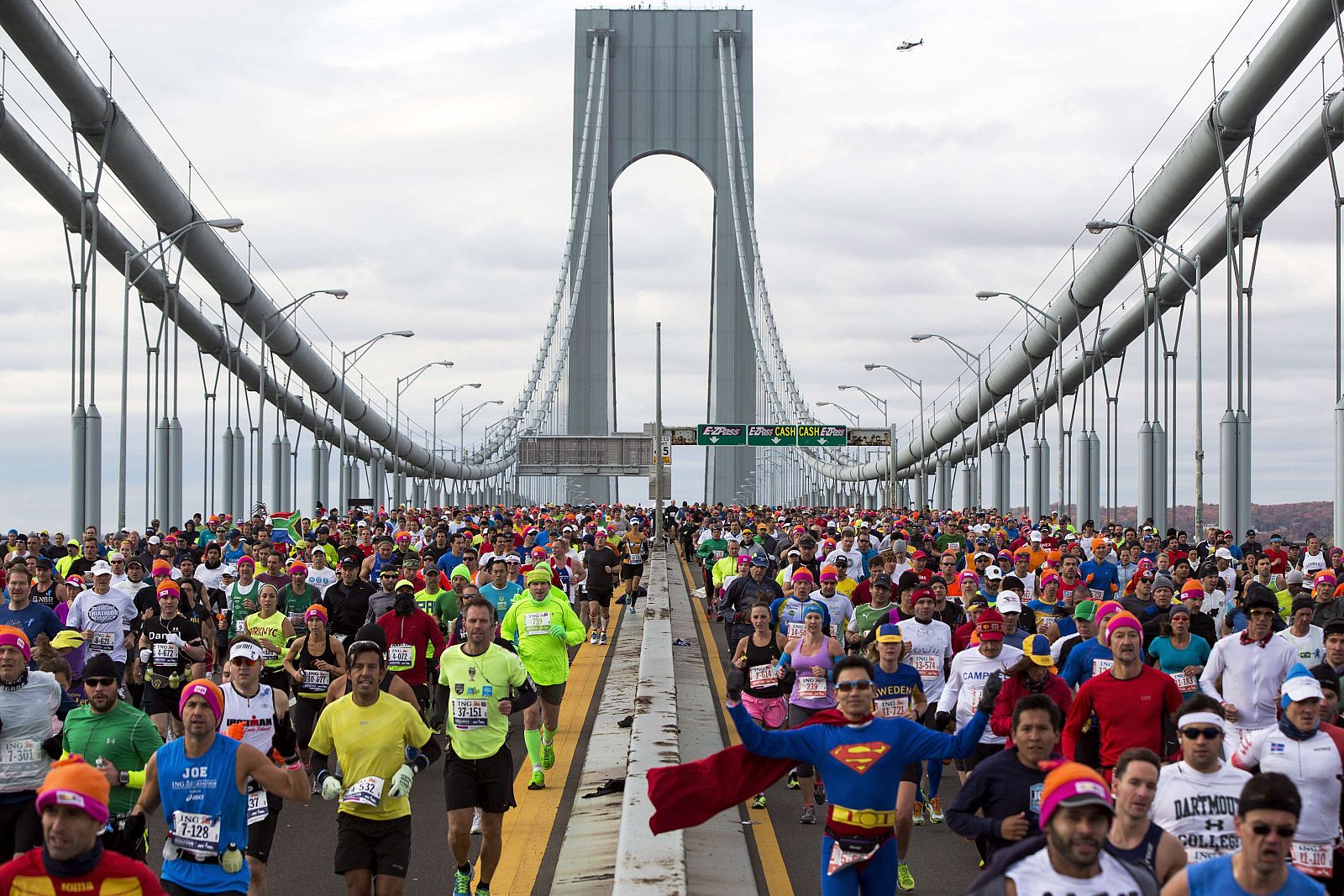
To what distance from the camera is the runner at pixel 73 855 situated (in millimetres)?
5117

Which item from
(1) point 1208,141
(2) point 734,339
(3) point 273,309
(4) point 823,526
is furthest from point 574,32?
(4) point 823,526

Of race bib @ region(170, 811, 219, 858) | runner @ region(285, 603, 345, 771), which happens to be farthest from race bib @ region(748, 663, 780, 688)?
race bib @ region(170, 811, 219, 858)

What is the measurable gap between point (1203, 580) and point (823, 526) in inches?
609

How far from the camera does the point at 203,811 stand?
6.59m

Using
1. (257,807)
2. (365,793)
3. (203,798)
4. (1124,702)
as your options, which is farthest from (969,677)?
(203,798)

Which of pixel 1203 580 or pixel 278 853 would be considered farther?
pixel 1203 580

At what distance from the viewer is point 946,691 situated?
951 centimetres

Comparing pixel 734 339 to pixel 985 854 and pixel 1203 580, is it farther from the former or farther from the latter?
pixel 985 854

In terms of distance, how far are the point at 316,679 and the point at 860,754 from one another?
5296mm

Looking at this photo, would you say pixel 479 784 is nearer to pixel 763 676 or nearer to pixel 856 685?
pixel 856 685

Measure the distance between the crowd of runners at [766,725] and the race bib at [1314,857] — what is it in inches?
0.4

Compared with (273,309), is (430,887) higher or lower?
lower

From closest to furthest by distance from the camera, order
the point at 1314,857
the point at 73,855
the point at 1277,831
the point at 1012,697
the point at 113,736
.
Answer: the point at 1277,831, the point at 73,855, the point at 1314,857, the point at 113,736, the point at 1012,697

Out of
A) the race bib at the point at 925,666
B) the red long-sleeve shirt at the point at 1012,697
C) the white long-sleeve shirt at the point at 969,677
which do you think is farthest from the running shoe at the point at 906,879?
the race bib at the point at 925,666
